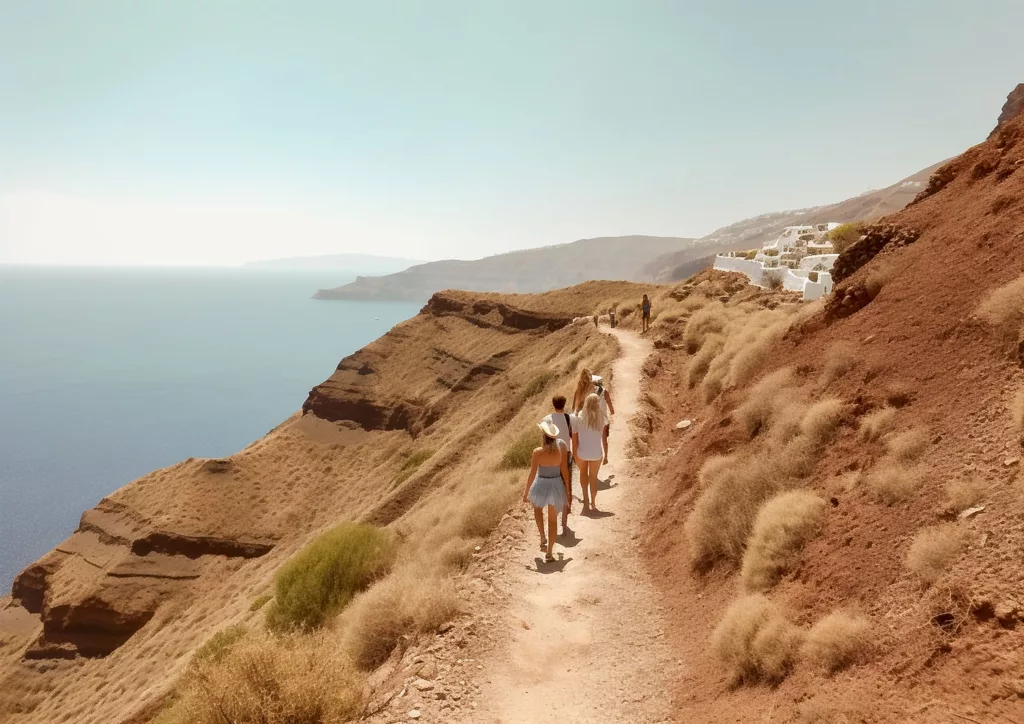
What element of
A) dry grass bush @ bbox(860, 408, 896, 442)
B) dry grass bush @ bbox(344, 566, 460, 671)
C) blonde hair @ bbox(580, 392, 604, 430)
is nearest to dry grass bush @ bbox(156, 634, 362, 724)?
dry grass bush @ bbox(344, 566, 460, 671)

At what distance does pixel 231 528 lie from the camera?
3638 cm

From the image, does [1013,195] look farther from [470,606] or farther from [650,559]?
[470,606]

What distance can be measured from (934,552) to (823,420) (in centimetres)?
276

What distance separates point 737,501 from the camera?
669 cm

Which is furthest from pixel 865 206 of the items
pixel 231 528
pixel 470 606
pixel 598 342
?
pixel 470 606

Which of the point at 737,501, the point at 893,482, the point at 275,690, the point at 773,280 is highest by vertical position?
the point at 773,280

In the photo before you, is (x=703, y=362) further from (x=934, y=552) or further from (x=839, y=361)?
(x=934, y=552)

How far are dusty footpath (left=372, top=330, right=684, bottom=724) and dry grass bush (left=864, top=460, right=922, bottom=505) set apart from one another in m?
2.50

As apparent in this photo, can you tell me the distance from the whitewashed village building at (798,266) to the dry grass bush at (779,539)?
37.9 ft

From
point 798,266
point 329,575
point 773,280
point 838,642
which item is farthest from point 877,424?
point 798,266

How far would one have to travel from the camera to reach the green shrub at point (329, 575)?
10.5m

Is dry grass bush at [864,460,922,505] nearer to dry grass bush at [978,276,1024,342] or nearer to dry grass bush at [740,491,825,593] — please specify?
dry grass bush at [740,491,825,593]

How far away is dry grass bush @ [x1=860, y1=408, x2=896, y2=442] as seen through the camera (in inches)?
232

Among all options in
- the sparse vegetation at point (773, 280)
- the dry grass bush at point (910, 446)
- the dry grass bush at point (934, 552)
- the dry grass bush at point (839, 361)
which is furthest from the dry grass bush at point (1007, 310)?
the sparse vegetation at point (773, 280)
